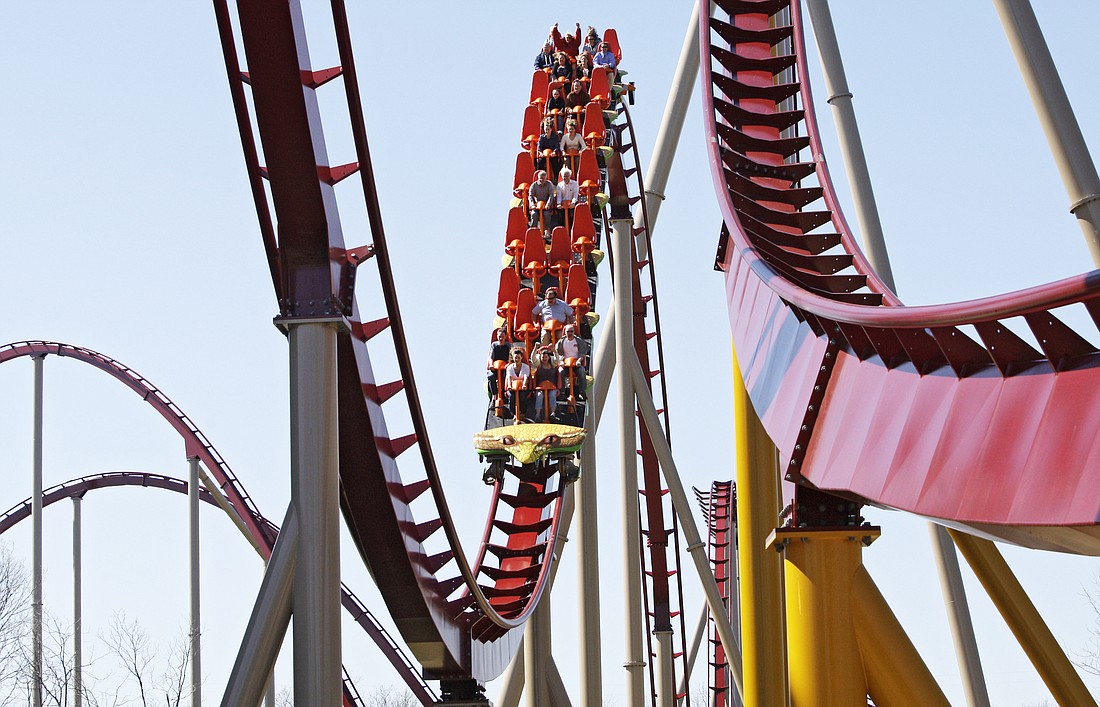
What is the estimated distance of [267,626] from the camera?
4.47 m

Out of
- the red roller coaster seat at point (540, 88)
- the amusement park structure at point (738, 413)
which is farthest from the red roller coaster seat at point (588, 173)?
the red roller coaster seat at point (540, 88)

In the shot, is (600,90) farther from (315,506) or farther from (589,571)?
(315,506)

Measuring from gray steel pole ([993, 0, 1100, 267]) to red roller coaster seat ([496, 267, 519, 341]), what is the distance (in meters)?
3.97

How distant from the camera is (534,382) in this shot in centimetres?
849

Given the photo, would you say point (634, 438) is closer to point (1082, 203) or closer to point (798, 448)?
point (1082, 203)

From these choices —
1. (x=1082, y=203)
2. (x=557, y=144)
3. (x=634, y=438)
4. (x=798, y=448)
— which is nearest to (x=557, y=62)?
(x=557, y=144)

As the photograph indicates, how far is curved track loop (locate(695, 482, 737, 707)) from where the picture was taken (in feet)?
50.5

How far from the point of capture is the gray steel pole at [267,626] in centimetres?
439

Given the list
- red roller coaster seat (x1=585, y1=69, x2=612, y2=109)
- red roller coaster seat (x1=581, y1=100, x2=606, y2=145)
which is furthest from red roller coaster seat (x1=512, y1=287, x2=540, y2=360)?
red roller coaster seat (x1=585, y1=69, x2=612, y2=109)

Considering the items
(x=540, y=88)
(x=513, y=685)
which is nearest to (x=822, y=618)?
(x=513, y=685)

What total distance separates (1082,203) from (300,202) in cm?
308

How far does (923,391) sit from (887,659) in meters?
0.94

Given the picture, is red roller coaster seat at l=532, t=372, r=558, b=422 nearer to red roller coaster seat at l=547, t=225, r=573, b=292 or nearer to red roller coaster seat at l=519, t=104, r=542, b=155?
red roller coaster seat at l=547, t=225, r=573, b=292

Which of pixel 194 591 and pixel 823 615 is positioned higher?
pixel 823 615
